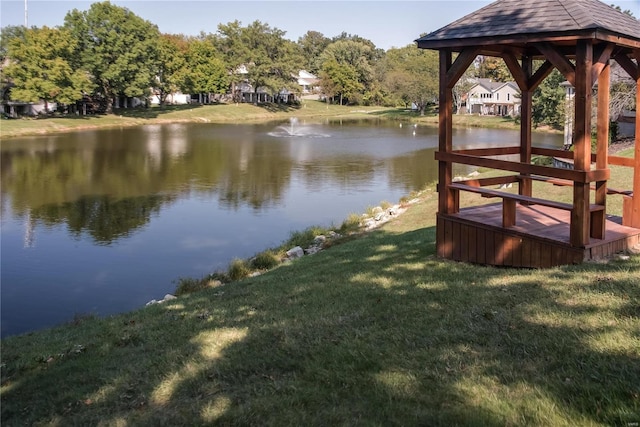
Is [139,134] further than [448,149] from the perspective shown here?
Yes

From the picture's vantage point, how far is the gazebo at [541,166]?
6852mm

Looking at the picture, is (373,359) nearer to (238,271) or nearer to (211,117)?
(238,271)

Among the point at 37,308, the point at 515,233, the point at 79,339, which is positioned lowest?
the point at 37,308

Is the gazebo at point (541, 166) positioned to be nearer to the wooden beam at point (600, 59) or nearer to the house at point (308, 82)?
the wooden beam at point (600, 59)

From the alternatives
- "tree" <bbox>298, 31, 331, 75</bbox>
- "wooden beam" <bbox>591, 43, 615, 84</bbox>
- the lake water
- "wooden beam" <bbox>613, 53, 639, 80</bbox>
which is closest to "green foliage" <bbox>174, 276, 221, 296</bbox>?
the lake water

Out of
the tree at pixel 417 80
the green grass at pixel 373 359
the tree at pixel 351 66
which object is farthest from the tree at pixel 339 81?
the green grass at pixel 373 359

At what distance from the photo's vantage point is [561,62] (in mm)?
6898

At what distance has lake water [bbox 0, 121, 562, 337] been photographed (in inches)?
492

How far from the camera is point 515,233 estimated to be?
753 cm

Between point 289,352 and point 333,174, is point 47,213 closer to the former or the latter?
point 333,174

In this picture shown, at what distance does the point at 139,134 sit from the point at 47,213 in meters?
29.9

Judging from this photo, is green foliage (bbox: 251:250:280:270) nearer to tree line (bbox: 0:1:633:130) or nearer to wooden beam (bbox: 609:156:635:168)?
wooden beam (bbox: 609:156:635:168)

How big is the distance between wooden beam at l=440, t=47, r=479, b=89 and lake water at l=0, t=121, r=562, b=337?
6863mm

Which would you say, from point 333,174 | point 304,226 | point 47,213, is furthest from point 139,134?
point 304,226
